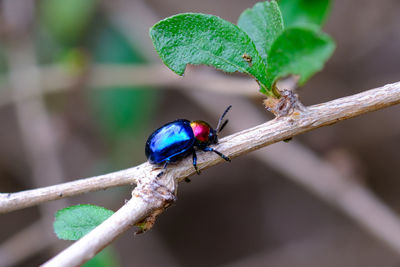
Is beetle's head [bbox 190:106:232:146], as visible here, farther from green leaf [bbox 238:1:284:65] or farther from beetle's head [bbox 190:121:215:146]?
green leaf [bbox 238:1:284:65]

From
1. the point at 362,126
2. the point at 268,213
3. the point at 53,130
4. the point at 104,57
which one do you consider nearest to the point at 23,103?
the point at 53,130

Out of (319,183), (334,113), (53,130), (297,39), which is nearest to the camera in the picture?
(297,39)

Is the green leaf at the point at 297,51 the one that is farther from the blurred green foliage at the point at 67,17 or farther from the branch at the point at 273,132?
the blurred green foliage at the point at 67,17

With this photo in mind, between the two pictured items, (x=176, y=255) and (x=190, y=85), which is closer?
(x=190, y=85)

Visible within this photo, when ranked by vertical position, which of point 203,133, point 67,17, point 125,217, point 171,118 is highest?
point 67,17

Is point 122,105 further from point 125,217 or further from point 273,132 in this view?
point 125,217

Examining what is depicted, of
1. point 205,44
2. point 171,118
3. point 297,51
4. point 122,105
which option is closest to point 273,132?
point 297,51

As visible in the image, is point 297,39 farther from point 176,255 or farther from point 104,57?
point 176,255
